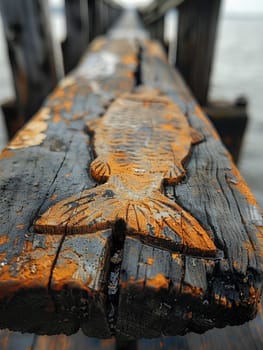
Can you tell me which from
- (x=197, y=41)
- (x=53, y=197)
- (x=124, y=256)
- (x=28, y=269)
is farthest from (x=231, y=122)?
(x=28, y=269)

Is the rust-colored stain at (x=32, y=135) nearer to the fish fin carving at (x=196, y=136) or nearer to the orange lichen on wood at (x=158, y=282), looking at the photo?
the fish fin carving at (x=196, y=136)

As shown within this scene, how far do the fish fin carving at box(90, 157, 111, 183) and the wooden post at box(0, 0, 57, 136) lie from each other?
182cm

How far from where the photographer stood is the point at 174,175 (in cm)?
94

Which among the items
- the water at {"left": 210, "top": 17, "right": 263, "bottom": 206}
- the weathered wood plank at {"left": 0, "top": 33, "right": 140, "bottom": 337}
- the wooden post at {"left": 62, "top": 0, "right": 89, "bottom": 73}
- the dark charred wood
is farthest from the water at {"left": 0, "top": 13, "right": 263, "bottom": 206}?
the weathered wood plank at {"left": 0, "top": 33, "right": 140, "bottom": 337}

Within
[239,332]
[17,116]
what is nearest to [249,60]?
[17,116]

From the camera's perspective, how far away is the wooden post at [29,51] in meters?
2.21

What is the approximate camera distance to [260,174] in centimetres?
507

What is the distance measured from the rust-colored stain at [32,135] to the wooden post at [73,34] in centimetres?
335

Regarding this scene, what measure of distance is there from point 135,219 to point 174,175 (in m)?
0.27

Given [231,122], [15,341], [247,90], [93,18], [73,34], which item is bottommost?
[247,90]

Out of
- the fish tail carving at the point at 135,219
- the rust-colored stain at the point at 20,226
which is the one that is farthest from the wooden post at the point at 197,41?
the rust-colored stain at the point at 20,226

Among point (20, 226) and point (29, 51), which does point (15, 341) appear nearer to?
point (20, 226)

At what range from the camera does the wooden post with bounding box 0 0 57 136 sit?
87.1 inches

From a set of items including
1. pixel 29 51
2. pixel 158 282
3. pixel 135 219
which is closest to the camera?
pixel 158 282
